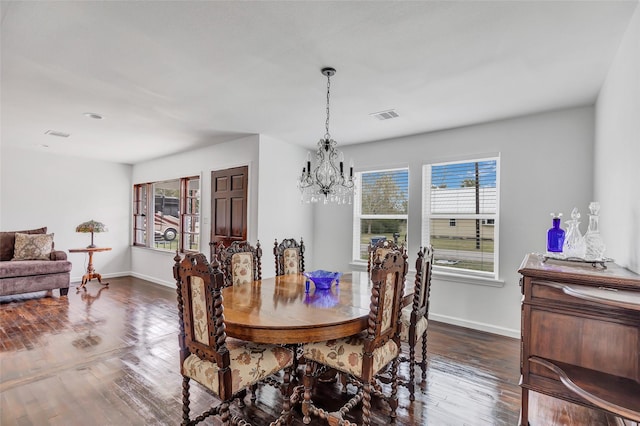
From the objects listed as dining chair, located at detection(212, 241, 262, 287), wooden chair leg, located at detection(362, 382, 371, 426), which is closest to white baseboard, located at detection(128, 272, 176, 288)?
dining chair, located at detection(212, 241, 262, 287)

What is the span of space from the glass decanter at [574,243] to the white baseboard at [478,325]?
6.56ft

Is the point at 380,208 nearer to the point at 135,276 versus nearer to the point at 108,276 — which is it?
the point at 135,276

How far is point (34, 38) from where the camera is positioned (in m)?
2.27

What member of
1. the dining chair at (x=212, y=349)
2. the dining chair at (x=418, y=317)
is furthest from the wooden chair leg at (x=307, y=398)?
the dining chair at (x=418, y=317)

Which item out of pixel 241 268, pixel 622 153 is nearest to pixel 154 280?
pixel 241 268

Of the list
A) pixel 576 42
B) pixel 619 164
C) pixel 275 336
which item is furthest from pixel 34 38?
pixel 619 164

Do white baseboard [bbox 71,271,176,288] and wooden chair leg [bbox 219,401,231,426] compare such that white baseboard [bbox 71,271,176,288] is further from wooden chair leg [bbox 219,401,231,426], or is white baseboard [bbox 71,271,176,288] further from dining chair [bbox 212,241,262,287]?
wooden chair leg [bbox 219,401,231,426]

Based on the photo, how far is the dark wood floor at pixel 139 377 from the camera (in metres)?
2.25

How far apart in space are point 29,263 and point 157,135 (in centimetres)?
298

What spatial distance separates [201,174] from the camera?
18.8ft

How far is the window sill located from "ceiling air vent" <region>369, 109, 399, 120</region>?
7.01 feet

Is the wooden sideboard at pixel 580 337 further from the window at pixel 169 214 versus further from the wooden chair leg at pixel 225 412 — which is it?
the window at pixel 169 214

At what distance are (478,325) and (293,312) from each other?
293 centimetres

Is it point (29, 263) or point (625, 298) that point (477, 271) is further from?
point (29, 263)
